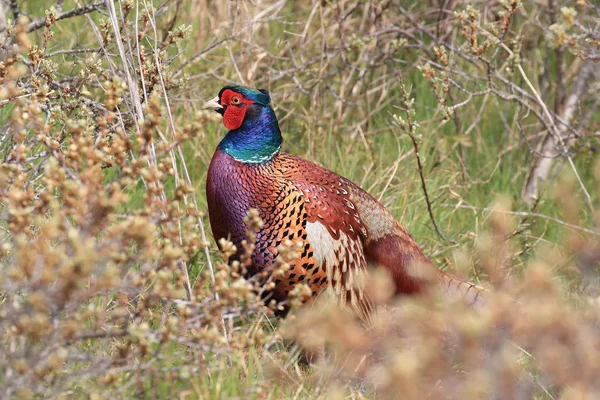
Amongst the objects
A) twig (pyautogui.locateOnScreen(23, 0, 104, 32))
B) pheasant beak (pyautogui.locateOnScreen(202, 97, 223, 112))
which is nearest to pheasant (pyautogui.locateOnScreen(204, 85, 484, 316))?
pheasant beak (pyautogui.locateOnScreen(202, 97, 223, 112))

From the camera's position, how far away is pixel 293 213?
11.6 ft

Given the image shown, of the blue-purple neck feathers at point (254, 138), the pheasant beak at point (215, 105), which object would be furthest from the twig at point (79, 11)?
the blue-purple neck feathers at point (254, 138)

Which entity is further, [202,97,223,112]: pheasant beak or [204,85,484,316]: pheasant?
[202,97,223,112]: pheasant beak

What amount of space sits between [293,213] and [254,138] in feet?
1.17

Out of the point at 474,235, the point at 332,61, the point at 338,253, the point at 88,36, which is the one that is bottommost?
the point at 474,235

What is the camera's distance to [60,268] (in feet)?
6.55

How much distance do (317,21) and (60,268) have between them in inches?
150

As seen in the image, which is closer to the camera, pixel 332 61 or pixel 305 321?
pixel 305 321

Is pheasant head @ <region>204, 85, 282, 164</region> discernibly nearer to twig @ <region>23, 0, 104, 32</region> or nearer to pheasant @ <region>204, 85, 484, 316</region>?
pheasant @ <region>204, 85, 484, 316</region>

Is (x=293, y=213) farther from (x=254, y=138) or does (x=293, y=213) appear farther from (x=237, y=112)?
(x=237, y=112)

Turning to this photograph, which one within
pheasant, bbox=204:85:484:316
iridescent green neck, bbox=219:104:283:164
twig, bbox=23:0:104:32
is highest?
twig, bbox=23:0:104:32

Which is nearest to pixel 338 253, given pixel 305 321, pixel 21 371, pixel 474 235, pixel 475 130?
pixel 474 235

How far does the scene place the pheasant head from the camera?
3.63m

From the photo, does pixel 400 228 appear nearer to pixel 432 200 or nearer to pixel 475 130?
pixel 432 200
